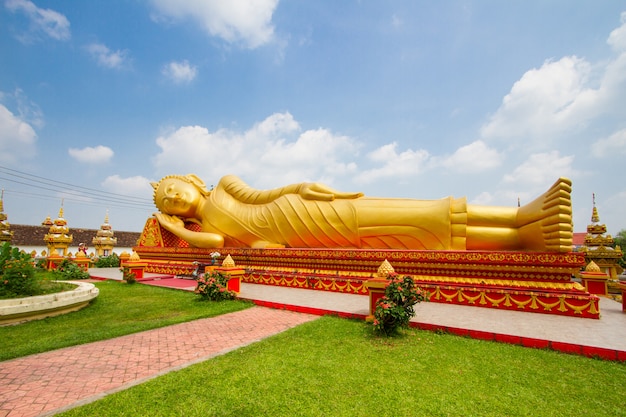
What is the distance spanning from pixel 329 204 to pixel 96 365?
797cm

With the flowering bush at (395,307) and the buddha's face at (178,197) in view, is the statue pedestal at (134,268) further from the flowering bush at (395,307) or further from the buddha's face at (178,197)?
the flowering bush at (395,307)

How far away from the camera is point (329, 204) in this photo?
11.1 meters

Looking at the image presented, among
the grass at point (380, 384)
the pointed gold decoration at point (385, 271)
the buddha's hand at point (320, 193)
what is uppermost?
the buddha's hand at point (320, 193)

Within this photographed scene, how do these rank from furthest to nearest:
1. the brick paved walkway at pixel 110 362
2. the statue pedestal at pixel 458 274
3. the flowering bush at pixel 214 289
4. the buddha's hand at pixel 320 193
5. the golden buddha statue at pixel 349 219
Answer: the buddha's hand at pixel 320 193, the flowering bush at pixel 214 289, the golden buddha statue at pixel 349 219, the statue pedestal at pixel 458 274, the brick paved walkway at pixel 110 362

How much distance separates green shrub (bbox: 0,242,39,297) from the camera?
6797mm

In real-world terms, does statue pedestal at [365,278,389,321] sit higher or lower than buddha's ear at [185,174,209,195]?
lower

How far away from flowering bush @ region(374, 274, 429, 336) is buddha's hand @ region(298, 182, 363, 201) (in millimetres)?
5611

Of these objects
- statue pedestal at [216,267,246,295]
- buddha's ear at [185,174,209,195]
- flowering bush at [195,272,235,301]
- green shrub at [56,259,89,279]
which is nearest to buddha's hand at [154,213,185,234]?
buddha's ear at [185,174,209,195]

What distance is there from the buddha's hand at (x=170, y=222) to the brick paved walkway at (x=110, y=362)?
9.28m

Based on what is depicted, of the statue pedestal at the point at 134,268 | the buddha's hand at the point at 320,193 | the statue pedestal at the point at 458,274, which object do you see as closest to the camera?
the statue pedestal at the point at 458,274

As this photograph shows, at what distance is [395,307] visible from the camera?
5.29 m

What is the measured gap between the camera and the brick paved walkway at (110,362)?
329 centimetres

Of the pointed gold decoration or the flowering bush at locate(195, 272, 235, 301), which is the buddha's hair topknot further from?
the pointed gold decoration

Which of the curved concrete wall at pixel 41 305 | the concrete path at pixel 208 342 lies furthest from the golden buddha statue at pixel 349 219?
the curved concrete wall at pixel 41 305
